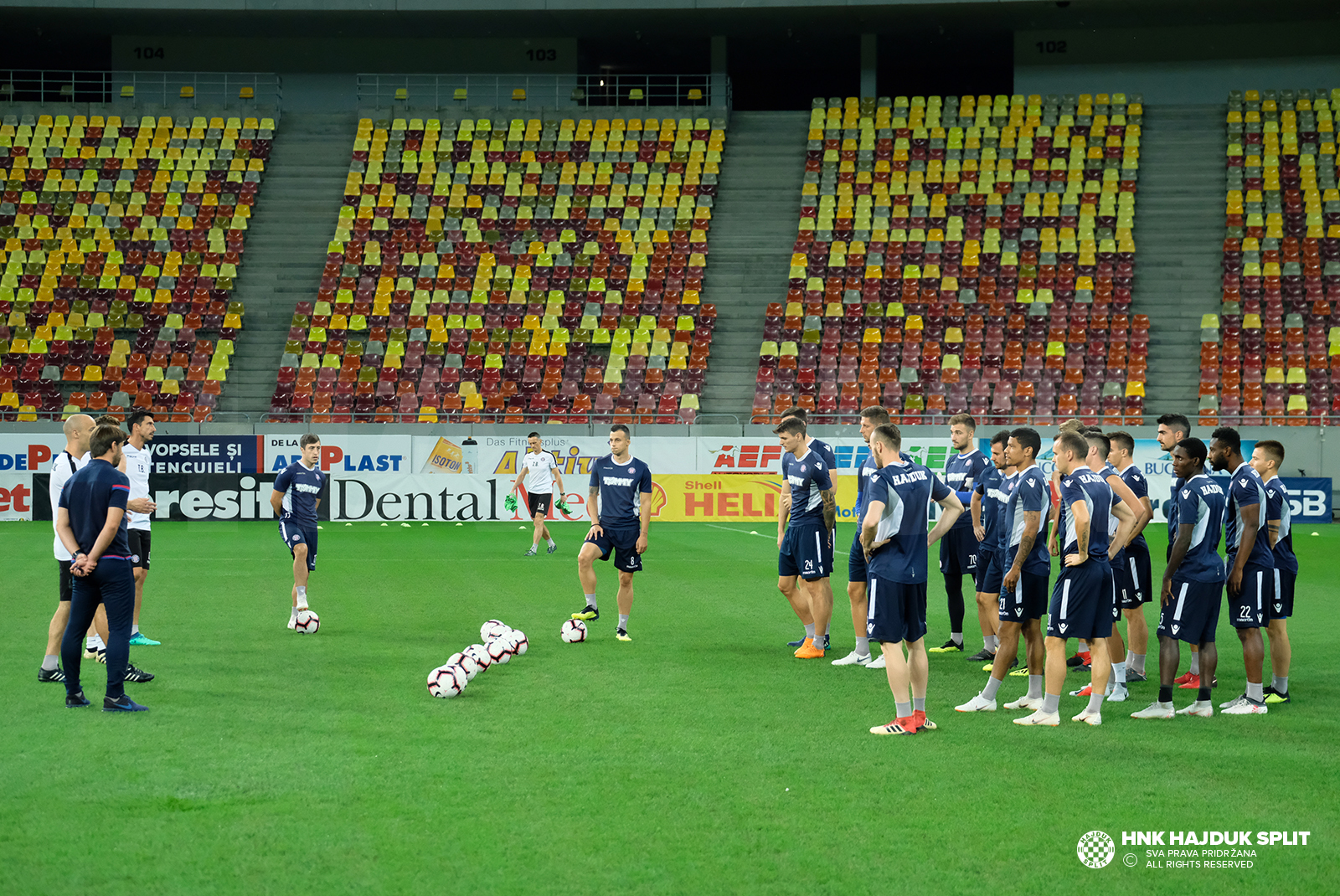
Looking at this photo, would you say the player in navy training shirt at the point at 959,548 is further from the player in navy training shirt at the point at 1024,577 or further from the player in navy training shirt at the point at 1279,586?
the player in navy training shirt at the point at 1279,586

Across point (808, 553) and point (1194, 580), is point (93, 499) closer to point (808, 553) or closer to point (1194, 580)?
point (808, 553)

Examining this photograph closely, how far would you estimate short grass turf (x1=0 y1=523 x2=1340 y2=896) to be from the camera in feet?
18.4

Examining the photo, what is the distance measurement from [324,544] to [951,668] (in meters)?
13.6

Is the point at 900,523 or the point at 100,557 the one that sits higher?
the point at 900,523

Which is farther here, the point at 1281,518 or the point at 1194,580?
the point at 1281,518

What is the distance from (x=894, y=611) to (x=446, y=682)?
336 cm

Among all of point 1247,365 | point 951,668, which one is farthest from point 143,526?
point 1247,365

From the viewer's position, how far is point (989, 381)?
98.4ft

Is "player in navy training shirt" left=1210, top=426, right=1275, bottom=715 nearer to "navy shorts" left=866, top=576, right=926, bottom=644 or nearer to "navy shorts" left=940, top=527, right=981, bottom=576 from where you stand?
"navy shorts" left=866, top=576, right=926, bottom=644

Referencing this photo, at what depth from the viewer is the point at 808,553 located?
11328mm

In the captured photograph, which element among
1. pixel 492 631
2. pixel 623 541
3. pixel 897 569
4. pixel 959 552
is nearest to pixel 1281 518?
pixel 959 552

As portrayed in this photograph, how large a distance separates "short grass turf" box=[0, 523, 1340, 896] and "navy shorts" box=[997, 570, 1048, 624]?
2.36ft

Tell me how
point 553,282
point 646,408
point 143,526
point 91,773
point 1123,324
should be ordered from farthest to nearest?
1. point 553,282
2. point 1123,324
3. point 646,408
4. point 143,526
5. point 91,773

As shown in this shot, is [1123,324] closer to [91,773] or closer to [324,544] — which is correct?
[324,544]
